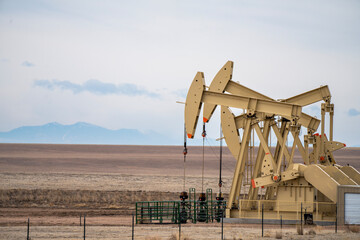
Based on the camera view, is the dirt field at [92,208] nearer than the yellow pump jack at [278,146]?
Yes

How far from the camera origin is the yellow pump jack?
81.6ft

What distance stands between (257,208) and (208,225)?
2.10 metres

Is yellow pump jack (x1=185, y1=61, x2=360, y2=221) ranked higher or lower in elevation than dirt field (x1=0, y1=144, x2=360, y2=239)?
higher

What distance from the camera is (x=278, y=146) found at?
90.6 ft

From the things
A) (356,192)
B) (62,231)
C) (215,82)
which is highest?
(215,82)

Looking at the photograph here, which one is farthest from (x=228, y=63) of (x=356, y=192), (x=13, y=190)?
(x=13, y=190)

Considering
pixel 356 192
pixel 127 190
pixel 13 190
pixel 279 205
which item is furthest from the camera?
pixel 127 190

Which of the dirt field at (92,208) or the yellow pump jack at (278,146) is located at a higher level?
the yellow pump jack at (278,146)

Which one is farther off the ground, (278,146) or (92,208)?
(278,146)

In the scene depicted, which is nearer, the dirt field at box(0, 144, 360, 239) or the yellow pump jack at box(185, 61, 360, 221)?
the dirt field at box(0, 144, 360, 239)

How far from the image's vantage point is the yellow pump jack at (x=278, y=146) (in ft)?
81.6

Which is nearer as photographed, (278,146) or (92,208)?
(278,146)

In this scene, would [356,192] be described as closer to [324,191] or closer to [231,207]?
[324,191]

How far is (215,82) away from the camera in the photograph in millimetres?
26859
